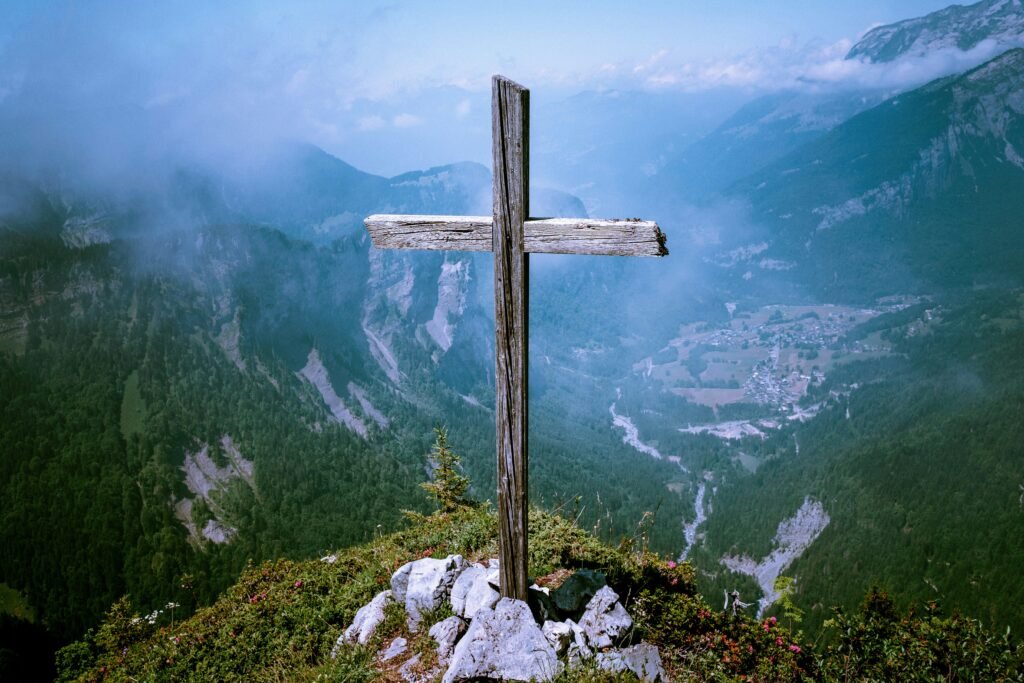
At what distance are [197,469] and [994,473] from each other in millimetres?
165286

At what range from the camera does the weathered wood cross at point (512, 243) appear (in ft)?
18.3

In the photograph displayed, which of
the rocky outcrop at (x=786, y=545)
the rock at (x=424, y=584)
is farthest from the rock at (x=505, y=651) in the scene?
the rocky outcrop at (x=786, y=545)

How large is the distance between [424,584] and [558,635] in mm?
2545

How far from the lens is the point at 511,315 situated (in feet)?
20.0

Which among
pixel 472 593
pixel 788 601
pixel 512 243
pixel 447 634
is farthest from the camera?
pixel 788 601

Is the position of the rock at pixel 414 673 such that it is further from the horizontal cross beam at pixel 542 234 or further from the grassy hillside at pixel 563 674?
the horizontal cross beam at pixel 542 234

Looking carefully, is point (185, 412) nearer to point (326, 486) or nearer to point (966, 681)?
point (326, 486)

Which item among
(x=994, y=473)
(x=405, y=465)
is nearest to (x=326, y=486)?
(x=405, y=465)

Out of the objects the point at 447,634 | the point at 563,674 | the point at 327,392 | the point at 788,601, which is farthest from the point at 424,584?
the point at 327,392

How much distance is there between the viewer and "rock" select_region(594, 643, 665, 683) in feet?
20.8

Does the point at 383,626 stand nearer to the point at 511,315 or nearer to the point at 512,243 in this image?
the point at 511,315

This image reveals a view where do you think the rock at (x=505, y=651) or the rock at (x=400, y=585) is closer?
the rock at (x=505, y=651)

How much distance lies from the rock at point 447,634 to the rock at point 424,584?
547 mm

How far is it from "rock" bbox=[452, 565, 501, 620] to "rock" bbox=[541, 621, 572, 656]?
0.79 m
